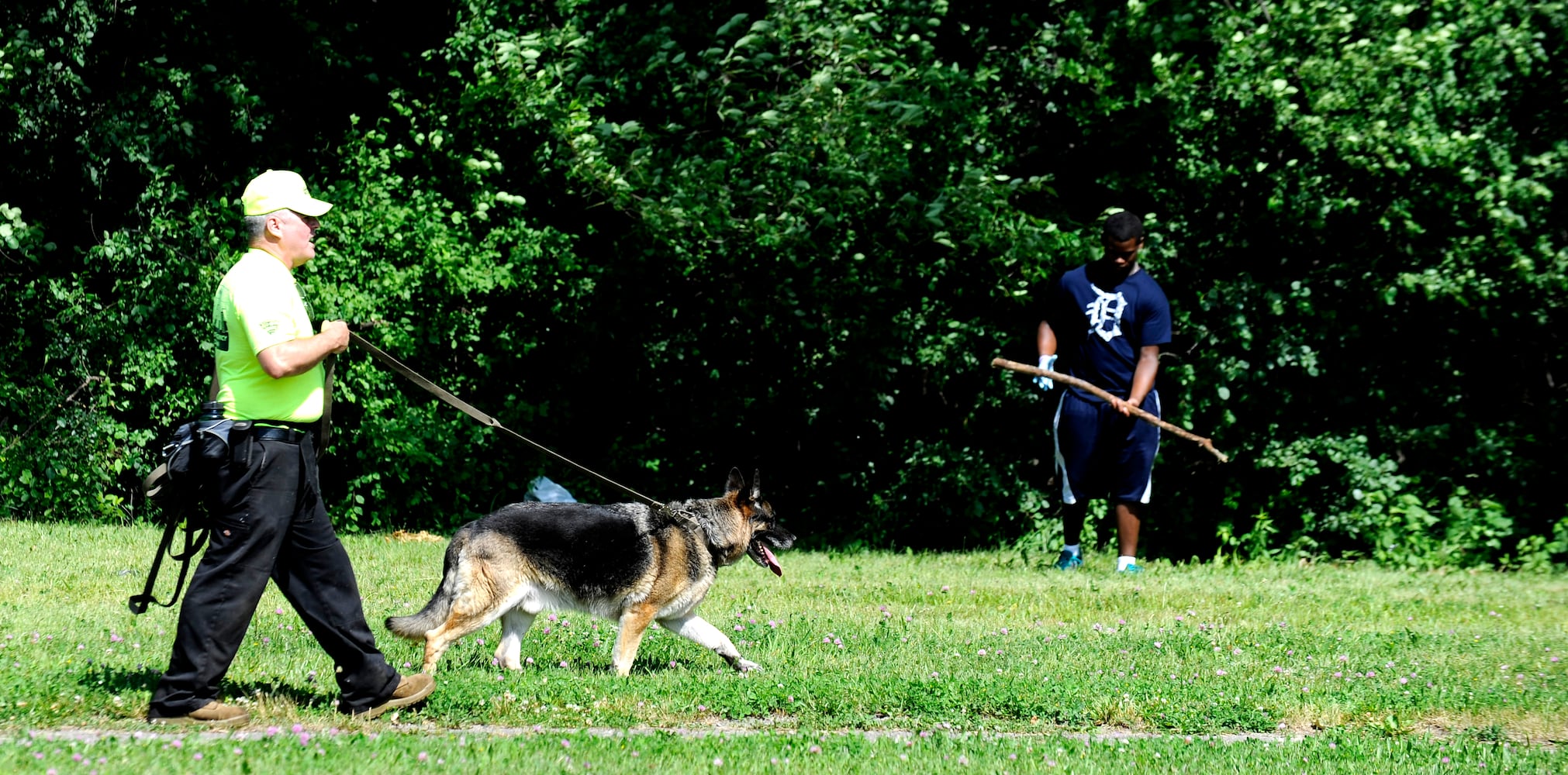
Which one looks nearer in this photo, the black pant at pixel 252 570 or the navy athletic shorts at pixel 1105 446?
the black pant at pixel 252 570

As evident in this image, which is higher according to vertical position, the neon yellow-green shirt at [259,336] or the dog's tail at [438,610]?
the neon yellow-green shirt at [259,336]

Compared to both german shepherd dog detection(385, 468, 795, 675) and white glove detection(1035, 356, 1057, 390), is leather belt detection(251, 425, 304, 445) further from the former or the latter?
white glove detection(1035, 356, 1057, 390)

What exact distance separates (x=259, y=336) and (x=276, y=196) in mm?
516

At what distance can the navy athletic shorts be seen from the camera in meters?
10.3

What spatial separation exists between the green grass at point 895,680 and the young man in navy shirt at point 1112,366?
787 millimetres

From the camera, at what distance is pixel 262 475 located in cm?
506

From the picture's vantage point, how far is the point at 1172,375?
40.4ft

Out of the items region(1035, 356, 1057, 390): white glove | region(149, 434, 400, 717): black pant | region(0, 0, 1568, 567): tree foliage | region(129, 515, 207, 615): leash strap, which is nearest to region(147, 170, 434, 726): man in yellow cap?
region(149, 434, 400, 717): black pant

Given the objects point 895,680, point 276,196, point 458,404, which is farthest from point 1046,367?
point 276,196

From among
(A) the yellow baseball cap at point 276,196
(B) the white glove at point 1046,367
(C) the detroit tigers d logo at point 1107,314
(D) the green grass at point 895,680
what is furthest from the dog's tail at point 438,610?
(C) the detroit tigers d logo at point 1107,314

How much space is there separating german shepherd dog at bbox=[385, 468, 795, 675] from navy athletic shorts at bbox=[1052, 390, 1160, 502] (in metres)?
3.93

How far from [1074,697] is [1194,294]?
703 cm

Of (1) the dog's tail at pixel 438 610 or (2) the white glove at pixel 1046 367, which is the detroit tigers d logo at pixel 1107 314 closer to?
(2) the white glove at pixel 1046 367

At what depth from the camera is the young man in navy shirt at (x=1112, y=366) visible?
10016mm
